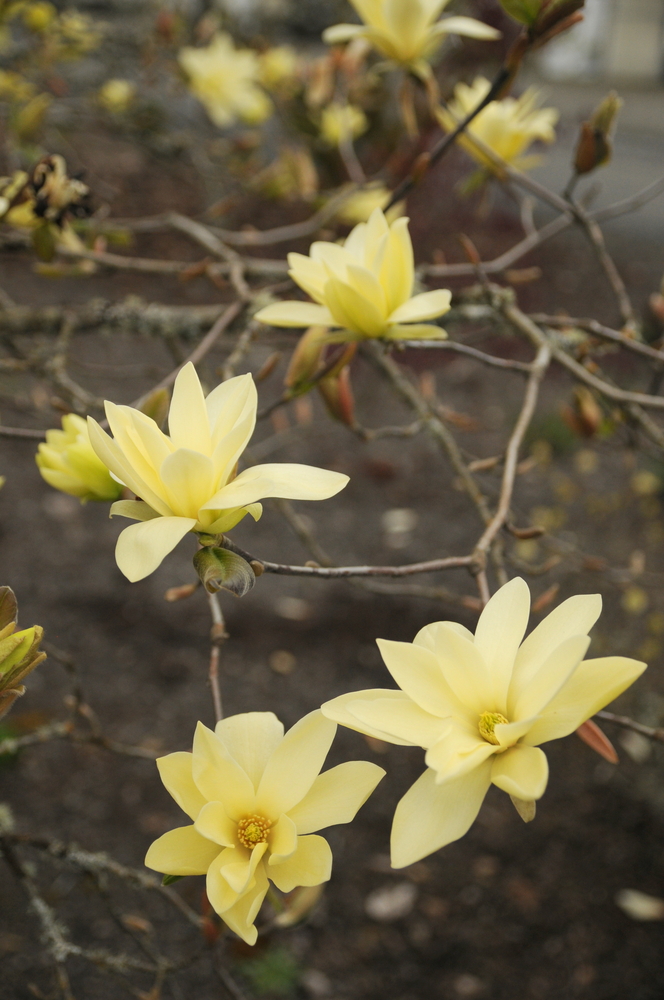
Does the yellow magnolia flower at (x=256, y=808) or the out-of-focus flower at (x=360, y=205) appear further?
the out-of-focus flower at (x=360, y=205)

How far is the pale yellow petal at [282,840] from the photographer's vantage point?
40 centimetres

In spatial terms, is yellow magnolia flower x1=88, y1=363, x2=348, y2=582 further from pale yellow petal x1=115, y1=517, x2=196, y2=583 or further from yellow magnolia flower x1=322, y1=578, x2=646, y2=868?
yellow magnolia flower x1=322, y1=578, x2=646, y2=868

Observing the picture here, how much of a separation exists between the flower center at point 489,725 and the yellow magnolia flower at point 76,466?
0.31m

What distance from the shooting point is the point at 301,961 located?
56.0 inches

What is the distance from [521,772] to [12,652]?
0.30 m

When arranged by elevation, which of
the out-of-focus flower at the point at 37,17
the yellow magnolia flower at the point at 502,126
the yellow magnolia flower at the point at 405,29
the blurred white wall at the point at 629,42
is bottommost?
the blurred white wall at the point at 629,42

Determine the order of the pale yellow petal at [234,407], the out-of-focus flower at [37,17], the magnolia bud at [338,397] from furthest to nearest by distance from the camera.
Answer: the out-of-focus flower at [37,17] < the magnolia bud at [338,397] < the pale yellow petal at [234,407]

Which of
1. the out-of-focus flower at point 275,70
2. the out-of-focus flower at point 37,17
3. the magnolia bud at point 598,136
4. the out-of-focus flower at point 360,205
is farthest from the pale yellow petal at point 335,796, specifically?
the out-of-focus flower at point 275,70

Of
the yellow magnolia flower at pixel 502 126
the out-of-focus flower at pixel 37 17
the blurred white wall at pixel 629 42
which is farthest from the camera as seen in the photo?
the blurred white wall at pixel 629 42

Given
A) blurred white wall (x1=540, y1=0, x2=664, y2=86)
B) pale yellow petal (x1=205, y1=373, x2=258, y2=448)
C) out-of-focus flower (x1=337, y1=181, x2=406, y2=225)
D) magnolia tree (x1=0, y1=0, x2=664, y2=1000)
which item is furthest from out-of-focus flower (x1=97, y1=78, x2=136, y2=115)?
blurred white wall (x1=540, y1=0, x2=664, y2=86)

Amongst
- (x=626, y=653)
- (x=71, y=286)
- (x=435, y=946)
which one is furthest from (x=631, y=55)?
(x=435, y=946)

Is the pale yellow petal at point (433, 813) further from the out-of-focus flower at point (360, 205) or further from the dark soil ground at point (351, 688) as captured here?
the out-of-focus flower at point (360, 205)

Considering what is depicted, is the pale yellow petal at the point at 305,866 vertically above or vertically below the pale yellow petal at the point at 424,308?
below

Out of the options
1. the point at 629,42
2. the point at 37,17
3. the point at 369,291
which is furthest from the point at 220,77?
the point at 629,42
